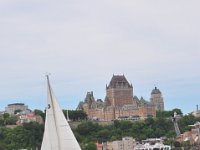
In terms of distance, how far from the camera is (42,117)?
11600 cm

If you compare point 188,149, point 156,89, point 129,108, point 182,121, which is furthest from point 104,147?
point 156,89

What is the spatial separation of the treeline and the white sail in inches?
2295

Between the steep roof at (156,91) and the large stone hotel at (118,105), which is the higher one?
the steep roof at (156,91)

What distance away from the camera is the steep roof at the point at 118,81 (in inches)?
5666

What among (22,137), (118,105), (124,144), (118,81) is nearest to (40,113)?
(118,105)

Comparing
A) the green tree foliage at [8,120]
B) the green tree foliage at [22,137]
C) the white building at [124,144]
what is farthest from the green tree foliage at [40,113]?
the white building at [124,144]

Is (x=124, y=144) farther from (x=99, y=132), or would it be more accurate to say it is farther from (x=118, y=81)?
(x=118, y=81)

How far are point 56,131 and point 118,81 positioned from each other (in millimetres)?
117499

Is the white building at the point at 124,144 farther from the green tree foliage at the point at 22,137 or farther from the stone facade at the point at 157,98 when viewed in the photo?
the stone facade at the point at 157,98

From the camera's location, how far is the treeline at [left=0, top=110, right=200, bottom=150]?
300ft

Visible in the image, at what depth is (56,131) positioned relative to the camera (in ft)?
90.7

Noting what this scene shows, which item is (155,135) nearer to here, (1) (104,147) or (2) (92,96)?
(1) (104,147)

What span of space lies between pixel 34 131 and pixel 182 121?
32469mm

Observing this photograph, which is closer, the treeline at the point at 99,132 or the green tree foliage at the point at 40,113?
the treeline at the point at 99,132
